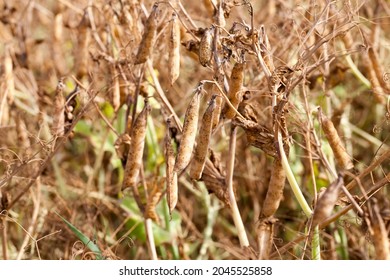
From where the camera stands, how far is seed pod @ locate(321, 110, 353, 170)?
1.53 meters

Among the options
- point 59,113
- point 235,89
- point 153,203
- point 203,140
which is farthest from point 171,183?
point 59,113

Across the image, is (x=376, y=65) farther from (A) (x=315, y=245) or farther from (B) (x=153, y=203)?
(B) (x=153, y=203)

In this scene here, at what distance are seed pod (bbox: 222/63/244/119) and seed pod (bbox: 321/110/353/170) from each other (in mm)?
213

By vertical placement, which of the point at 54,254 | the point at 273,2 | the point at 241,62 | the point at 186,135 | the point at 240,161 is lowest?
the point at 54,254

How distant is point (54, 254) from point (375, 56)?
1136 millimetres

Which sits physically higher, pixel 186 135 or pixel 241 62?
pixel 241 62

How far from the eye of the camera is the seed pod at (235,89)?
142 cm

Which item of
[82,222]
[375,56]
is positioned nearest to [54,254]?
[82,222]

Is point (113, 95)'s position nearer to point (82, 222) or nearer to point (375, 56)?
point (82, 222)

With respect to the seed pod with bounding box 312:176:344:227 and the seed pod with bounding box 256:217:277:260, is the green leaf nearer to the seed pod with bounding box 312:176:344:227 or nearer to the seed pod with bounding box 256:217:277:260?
the seed pod with bounding box 256:217:277:260

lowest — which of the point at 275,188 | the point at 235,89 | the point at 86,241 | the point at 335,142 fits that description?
the point at 86,241

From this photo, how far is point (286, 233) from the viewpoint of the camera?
2.27 m

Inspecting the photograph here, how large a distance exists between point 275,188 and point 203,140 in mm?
235

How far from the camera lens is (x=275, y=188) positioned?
1510 millimetres
